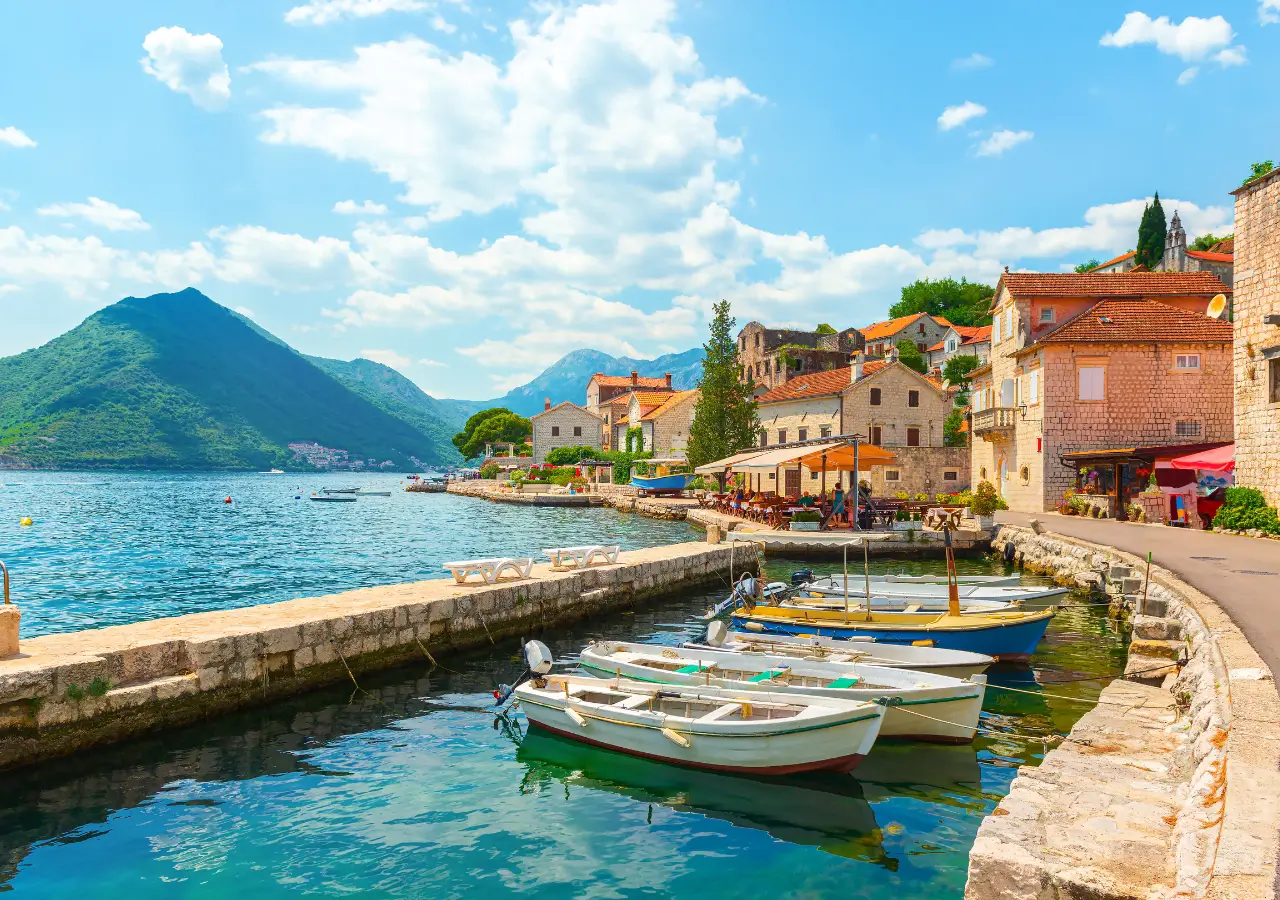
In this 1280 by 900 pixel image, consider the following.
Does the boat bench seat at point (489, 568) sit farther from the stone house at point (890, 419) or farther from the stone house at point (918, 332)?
the stone house at point (918, 332)

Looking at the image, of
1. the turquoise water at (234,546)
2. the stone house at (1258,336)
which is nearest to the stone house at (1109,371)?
the stone house at (1258,336)

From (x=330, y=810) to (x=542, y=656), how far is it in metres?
3.36

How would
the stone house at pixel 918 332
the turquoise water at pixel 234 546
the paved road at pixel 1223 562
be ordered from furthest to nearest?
the stone house at pixel 918 332 → the turquoise water at pixel 234 546 → the paved road at pixel 1223 562

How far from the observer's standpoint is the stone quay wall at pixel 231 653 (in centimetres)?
880

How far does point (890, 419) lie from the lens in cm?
4819

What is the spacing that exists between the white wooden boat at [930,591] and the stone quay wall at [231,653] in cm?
535

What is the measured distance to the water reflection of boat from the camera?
755 centimetres

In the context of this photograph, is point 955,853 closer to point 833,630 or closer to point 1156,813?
point 1156,813

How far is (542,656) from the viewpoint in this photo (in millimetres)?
10742

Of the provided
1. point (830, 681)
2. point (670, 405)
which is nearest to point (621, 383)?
point (670, 405)

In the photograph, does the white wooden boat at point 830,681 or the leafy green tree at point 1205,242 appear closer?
the white wooden boat at point 830,681

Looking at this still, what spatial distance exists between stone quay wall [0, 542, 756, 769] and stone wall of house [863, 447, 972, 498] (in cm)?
3256

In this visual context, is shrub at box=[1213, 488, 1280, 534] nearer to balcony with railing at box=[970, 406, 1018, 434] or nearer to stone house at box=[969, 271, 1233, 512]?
stone house at box=[969, 271, 1233, 512]

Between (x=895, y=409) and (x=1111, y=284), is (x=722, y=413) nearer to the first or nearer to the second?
(x=895, y=409)
